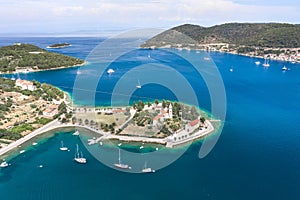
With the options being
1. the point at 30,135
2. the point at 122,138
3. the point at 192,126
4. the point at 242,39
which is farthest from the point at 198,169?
the point at 242,39

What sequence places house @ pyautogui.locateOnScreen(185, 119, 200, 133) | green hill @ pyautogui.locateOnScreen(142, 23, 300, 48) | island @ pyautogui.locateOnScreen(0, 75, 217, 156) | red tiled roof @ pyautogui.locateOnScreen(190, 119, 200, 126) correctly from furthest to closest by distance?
green hill @ pyautogui.locateOnScreen(142, 23, 300, 48)
red tiled roof @ pyautogui.locateOnScreen(190, 119, 200, 126)
house @ pyautogui.locateOnScreen(185, 119, 200, 133)
island @ pyautogui.locateOnScreen(0, 75, 217, 156)

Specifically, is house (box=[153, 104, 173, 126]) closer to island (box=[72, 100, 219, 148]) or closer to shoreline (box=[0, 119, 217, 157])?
island (box=[72, 100, 219, 148])

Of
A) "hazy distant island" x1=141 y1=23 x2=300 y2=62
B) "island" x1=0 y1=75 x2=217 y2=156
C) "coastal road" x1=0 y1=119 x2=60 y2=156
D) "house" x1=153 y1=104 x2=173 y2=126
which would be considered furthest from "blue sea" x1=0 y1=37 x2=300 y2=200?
"hazy distant island" x1=141 y1=23 x2=300 y2=62

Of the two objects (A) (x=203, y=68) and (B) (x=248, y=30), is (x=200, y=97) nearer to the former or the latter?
(A) (x=203, y=68)

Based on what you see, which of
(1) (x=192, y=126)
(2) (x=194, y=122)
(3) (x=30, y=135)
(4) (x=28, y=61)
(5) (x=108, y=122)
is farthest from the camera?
(4) (x=28, y=61)

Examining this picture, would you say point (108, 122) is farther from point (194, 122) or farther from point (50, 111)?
point (194, 122)
